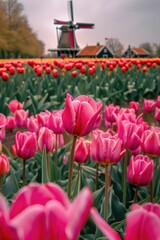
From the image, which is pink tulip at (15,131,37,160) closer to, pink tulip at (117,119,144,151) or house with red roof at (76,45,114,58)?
pink tulip at (117,119,144,151)

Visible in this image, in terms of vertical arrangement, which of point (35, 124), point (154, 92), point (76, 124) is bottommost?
point (154, 92)

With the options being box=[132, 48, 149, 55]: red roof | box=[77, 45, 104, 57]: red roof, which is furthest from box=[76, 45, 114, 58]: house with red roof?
box=[132, 48, 149, 55]: red roof

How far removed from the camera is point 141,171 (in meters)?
1.57

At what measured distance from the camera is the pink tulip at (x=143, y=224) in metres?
0.41

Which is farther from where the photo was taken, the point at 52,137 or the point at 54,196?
the point at 52,137

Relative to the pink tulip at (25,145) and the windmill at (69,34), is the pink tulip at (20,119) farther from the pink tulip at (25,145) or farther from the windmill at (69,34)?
the windmill at (69,34)

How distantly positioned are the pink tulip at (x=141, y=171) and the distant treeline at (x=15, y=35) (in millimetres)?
37704

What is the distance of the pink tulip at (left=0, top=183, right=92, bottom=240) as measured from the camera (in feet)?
1.22

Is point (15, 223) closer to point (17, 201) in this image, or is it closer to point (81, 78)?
point (17, 201)

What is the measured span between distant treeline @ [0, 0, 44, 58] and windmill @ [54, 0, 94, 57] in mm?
2445

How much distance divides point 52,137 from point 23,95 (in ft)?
15.2

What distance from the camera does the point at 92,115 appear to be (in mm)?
1131

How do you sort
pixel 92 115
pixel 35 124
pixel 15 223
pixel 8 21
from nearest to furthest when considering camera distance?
pixel 15 223 < pixel 92 115 < pixel 35 124 < pixel 8 21

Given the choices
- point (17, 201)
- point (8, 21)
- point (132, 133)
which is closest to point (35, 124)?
point (132, 133)
